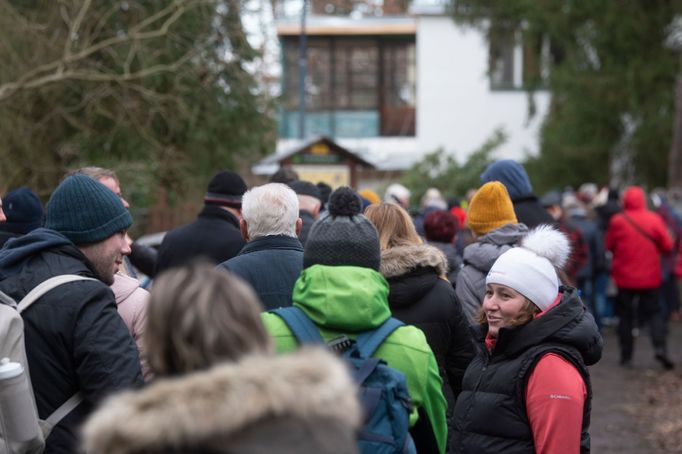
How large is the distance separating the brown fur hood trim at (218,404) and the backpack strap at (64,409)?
164 cm

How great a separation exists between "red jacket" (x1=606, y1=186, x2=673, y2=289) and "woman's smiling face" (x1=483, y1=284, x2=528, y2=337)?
822cm

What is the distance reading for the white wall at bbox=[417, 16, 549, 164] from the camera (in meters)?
33.9

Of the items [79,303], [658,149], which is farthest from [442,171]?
[79,303]

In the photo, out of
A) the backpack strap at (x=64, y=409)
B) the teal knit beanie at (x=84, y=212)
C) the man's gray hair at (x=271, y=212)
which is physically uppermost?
the teal knit beanie at (x=84, y=212)

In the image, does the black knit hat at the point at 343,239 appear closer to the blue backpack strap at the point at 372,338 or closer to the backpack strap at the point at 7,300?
the blue backpack strap at the point at 372,338

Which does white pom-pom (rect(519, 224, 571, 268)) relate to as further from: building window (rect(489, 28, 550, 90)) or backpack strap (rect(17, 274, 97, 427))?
building window (rect(489, 28, 550, 90))

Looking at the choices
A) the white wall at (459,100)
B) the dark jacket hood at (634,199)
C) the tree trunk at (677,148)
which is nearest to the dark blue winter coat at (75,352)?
the dark jacket hood at (634,199)

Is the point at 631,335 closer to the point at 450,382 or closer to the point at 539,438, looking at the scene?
the point at 450,382

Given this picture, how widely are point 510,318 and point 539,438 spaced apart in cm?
54

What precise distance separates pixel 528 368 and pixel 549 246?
727 mm

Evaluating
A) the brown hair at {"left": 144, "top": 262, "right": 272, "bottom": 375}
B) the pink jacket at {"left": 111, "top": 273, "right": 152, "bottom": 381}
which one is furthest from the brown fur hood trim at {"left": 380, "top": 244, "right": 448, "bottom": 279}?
the brown hair at {"left": 144, "top": 262, "right": 272, "bottom": 375}

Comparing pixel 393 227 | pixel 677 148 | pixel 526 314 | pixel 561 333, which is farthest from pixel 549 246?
pixel 677 148

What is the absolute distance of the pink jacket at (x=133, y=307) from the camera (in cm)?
420

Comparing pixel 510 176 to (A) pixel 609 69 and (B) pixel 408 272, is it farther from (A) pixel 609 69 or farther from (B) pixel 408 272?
(A) pixel 609 69
